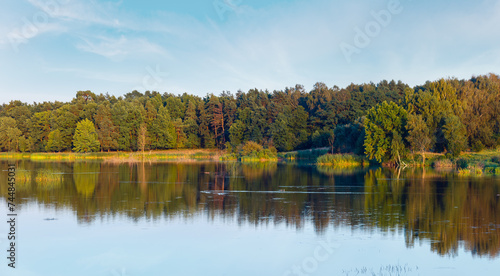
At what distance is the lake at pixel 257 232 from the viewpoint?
1100 cm

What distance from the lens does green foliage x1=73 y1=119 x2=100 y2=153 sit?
79750 millimetres

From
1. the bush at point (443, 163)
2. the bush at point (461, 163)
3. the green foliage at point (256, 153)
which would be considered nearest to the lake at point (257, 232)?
the bush at point (461, 163)

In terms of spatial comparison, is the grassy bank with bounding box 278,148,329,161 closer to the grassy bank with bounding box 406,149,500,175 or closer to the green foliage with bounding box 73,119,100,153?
the grassy bank with bounding box 406,149,500,175

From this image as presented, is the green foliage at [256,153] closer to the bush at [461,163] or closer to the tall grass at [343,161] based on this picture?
the tall grass at [343,161]

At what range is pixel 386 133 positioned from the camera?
49812 mm

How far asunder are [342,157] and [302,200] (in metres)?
34.1

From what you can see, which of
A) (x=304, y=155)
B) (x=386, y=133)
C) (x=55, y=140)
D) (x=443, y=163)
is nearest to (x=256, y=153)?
(x=304, y=155)

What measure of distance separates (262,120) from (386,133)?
39666 millimetres

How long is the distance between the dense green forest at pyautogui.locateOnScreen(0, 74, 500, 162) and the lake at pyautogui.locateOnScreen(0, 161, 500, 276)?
94.7ft

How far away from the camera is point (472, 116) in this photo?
51.4 m

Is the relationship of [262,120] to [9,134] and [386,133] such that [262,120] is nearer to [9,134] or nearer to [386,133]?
[386,133]

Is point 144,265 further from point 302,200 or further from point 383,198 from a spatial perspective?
point 383,198

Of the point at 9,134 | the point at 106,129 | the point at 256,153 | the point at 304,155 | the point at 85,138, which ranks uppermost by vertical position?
the point at 106,129

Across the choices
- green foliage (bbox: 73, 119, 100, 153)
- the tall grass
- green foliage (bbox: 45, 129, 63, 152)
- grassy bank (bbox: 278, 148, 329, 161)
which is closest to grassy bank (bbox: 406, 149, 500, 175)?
the tall grass
